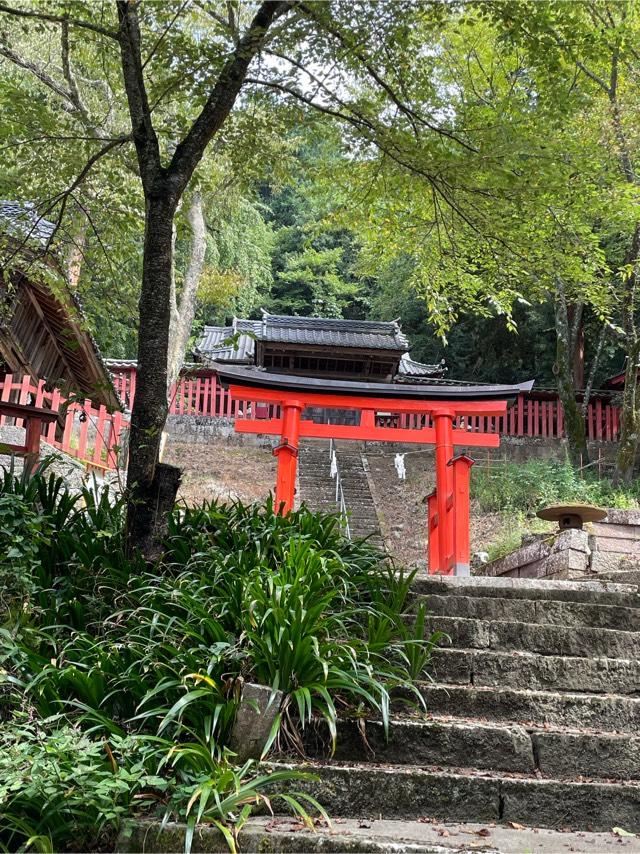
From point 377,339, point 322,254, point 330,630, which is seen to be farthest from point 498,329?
point 330,630

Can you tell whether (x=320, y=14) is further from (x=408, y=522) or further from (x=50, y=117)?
(x=408, y=522)

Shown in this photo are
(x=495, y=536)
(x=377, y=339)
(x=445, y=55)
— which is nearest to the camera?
(x=445, y=55)

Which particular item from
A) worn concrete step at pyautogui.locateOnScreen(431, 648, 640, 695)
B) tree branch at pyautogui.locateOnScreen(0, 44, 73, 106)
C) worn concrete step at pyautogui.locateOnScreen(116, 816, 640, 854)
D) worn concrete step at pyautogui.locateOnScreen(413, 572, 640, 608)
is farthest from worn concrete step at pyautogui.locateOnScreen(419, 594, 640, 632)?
tree branch at pyautogui.locateOnScreen(0, 44, 73, 106)

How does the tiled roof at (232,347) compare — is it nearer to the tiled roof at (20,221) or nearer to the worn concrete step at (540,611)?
the tiled roof at (20,221)

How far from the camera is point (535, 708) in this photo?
3859mm

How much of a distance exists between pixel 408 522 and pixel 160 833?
14882 millimetres

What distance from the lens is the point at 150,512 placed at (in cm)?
507

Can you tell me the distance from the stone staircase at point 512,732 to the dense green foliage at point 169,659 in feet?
0.65

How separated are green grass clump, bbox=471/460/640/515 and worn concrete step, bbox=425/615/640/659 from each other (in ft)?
37.9

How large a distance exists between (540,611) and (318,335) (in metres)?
17.4

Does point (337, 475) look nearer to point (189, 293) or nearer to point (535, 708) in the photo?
point (189, 293)

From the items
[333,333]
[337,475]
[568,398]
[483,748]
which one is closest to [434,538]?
[483,748]

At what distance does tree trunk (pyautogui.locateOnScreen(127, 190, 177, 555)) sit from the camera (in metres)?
5.06

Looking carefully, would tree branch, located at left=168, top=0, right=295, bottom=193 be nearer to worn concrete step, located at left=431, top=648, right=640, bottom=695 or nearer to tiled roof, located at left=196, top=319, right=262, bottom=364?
worn concrete step, located at left=431, top=648, right=640, bottom=695
